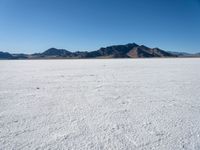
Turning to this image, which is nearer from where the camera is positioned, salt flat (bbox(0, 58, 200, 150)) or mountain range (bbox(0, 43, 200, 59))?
salt flat (bbox(0, 58, 200, 150))

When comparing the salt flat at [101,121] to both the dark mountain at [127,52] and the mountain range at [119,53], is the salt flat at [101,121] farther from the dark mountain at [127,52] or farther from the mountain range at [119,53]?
the dark mountain at [127,52]

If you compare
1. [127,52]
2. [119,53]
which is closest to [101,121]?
[119,53]

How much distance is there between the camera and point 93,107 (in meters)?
4.33

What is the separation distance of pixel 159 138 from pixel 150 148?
34 centimetres

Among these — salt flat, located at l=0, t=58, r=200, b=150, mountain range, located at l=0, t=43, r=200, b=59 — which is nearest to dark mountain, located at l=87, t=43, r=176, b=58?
mountain range, located at l=0, t=43, r=200, b=59

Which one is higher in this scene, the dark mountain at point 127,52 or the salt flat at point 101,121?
the dark mountain at point 127,52

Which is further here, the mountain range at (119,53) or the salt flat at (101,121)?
the mountain range at (119,53)

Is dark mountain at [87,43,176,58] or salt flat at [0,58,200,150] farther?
dark mountain at [87,43,176,58]

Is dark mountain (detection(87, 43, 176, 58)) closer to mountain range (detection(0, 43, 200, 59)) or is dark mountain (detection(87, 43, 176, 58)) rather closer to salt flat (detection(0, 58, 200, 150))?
mountain range (detection(0, 43, 200, 59))

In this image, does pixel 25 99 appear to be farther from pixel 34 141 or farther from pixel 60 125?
pixel 34 141

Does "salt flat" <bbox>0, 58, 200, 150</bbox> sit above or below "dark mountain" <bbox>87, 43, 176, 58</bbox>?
below

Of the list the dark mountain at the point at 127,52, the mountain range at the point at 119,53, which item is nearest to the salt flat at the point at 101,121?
the mountain range at the point at 119,53

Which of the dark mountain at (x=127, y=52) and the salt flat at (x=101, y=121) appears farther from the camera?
the dark mountain at (x=127, y=52)

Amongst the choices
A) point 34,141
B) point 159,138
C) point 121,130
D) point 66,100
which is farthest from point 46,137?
point 66,100
